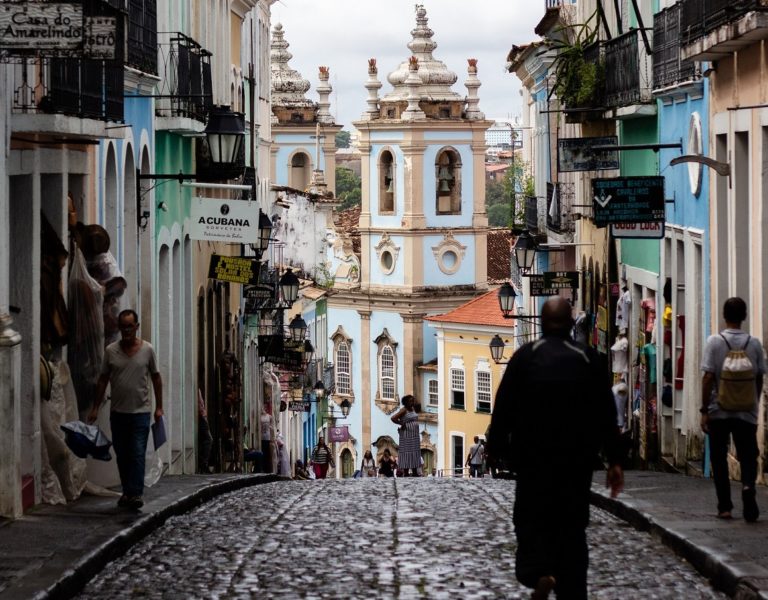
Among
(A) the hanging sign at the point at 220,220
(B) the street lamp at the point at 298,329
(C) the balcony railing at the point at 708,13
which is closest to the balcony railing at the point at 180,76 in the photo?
(A) the hanging sign at the point at 220,220

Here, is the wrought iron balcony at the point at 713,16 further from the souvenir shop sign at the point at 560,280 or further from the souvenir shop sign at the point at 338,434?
the souvenir shop sign at the point at 338,434

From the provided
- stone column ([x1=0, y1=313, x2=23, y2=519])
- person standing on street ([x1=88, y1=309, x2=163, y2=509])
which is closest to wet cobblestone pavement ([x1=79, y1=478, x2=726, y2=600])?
person standing on street ([x1=88, y1=309, x2=163, y2=509])

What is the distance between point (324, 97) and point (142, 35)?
260ft

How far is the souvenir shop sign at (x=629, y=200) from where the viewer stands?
20625 millimetres

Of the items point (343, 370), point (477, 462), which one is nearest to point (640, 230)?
point (477, 462)

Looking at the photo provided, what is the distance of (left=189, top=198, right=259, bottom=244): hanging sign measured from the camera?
23.0 meters

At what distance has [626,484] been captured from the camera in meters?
17.2

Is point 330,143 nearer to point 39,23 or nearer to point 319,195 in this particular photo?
point 319,195

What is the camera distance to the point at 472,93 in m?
86.9

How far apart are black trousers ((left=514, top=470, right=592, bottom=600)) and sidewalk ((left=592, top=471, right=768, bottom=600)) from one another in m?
1.09

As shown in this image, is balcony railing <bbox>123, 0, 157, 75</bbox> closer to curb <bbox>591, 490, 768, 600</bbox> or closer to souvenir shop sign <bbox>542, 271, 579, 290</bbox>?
curb <bbox>591, 490, 768, 600</bbox>

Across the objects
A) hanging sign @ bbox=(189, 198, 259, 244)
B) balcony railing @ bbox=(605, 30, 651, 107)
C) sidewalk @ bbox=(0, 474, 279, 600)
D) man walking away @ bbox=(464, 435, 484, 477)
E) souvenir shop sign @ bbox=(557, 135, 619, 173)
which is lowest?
man walking away @ bbox=(464, 435, 484, 477)

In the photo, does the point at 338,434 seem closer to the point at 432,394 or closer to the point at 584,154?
the point at 432,394

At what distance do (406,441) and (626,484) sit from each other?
19320mm
